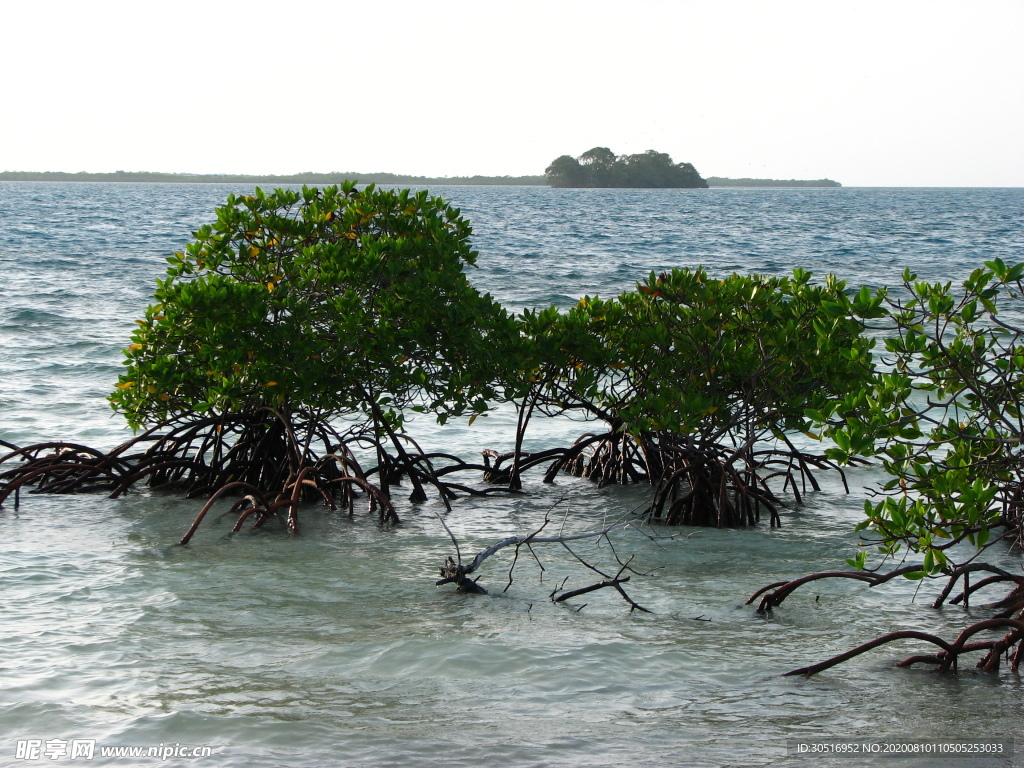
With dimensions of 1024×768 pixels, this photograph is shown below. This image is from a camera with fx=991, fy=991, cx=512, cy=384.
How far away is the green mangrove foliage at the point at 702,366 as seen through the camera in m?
6.93

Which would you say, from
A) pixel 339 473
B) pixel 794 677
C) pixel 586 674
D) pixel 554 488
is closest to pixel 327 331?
pixel 339 473

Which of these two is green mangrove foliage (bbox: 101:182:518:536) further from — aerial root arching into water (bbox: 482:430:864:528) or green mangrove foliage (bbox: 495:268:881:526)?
aerial root arching into water (bbox: 482:430:864:528)

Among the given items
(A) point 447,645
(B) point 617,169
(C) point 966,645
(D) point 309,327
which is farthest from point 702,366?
(B) point 617,169

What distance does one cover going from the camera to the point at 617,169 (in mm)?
142375

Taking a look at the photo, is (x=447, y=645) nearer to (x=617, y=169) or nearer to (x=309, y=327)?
(x=309, y=327)

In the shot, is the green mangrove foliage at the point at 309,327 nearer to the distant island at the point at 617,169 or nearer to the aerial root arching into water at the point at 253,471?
the aerial root arching into water at the point at 253,471

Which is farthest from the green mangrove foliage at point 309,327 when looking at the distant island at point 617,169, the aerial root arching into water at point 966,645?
the distant island at point 617,169

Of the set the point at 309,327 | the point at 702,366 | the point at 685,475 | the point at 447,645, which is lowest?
the point at 447,645

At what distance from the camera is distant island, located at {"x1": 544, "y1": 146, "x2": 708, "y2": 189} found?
465ft

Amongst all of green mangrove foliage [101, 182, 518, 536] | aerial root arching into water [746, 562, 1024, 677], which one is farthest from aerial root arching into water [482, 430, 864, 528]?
aerial root arching into water [746, 562, 1024, 677]

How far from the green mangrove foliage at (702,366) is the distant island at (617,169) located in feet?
454

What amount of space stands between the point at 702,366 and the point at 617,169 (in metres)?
139

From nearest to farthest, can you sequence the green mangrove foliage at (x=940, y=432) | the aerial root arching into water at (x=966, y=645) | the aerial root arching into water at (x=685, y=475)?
the green mangrove foliage at (x=940, y=432) → the aerial root arching into water at (x=966, y=645) → the aerial root arching into water at (x=685, y=475)

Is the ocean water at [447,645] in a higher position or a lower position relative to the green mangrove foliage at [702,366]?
lower
